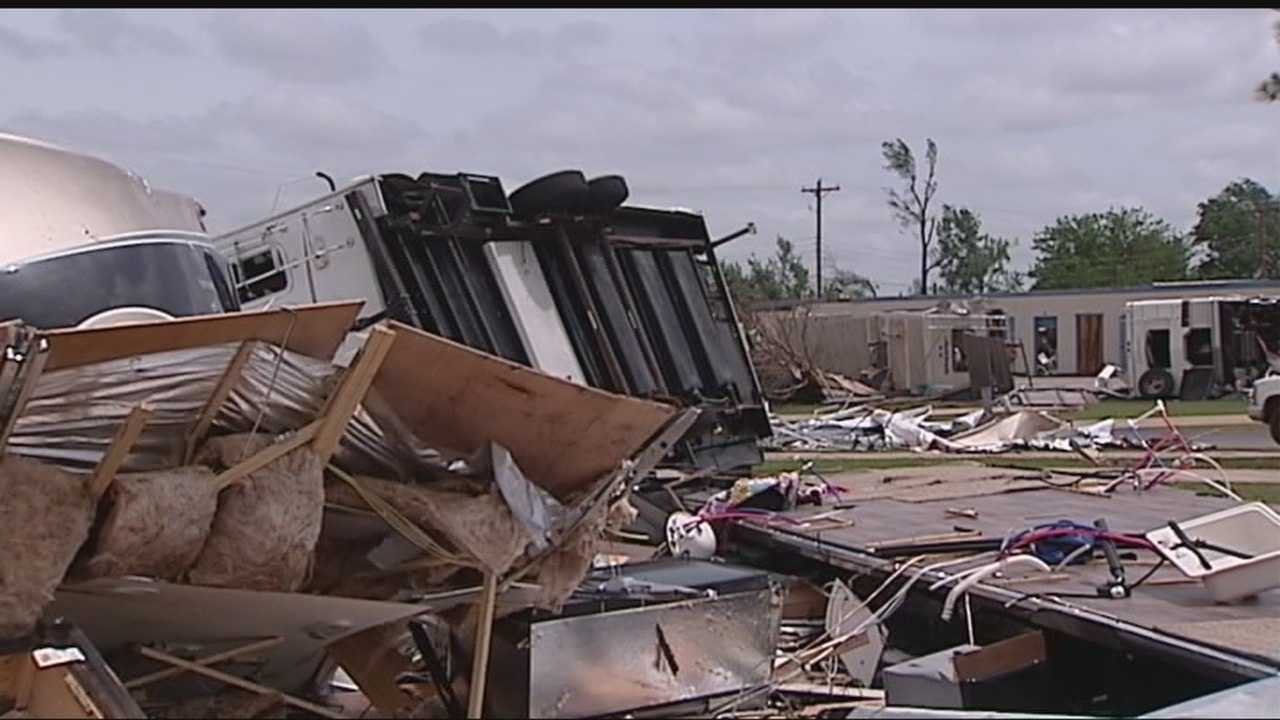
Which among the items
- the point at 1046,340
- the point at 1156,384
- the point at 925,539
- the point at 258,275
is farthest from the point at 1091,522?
the point at 1046,340

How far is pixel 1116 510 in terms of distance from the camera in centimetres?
844

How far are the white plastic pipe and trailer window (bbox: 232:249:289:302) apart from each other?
19.9ft

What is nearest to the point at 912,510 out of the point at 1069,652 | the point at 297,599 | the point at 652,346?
the point at 652,346

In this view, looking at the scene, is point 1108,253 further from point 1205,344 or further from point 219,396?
point 219,396

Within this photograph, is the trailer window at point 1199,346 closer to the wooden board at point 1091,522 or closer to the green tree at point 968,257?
the wooden board at point 1091,522

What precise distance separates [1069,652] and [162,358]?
365 cm

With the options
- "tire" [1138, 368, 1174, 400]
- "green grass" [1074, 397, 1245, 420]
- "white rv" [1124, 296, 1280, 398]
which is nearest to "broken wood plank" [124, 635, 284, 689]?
"green grass" [1074, 397, 1245, 420]

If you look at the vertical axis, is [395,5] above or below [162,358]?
above

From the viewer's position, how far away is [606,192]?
9.69 meters

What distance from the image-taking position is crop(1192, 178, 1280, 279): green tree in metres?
67.4

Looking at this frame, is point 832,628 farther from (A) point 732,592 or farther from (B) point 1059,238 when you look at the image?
(B) point 1059,238

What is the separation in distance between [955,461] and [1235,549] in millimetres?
9645

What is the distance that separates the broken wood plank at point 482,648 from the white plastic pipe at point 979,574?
252cm

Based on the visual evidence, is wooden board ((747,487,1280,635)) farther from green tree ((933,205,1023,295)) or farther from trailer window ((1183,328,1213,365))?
green tree ((933,205,1023,295))
